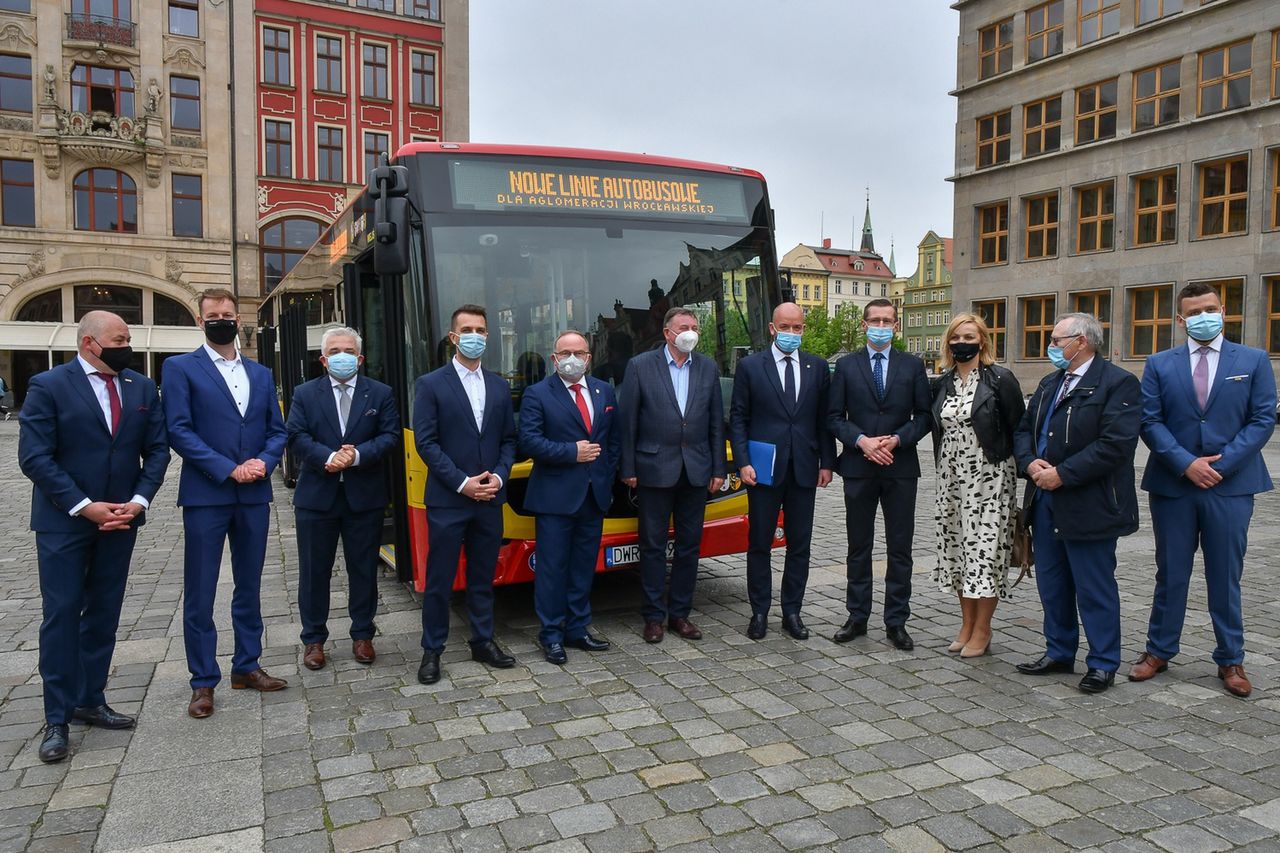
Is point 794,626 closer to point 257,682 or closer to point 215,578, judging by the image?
point 257,682

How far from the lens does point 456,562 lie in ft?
17.0

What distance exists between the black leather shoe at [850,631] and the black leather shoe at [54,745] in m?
4.12

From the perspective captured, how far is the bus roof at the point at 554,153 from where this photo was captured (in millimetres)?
5723

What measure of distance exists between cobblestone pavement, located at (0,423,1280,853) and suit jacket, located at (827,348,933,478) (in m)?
1.13

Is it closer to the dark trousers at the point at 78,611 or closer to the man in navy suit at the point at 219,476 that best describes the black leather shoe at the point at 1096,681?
the man in navy suit at the point at 219,476

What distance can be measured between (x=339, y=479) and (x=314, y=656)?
1.02 m

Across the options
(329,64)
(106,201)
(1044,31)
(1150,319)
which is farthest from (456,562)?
(1044,31)

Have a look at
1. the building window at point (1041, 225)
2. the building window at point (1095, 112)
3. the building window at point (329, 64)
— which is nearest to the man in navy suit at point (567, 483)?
the building window at point (1095, 112)

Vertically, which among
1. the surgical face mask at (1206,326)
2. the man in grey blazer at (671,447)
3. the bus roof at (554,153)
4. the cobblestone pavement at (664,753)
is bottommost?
the cobblestone pavement at (664,753)

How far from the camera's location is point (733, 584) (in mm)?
7395

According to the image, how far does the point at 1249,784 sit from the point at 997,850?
129cm

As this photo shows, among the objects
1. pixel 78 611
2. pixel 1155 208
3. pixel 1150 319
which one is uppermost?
pixel 1155 208

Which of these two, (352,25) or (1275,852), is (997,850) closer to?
(1275,852)

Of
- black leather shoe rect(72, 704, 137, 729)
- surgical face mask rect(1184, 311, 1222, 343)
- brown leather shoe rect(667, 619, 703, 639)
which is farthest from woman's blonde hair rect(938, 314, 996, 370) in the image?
black leather shoe rect(72, 704, 137, 729)
